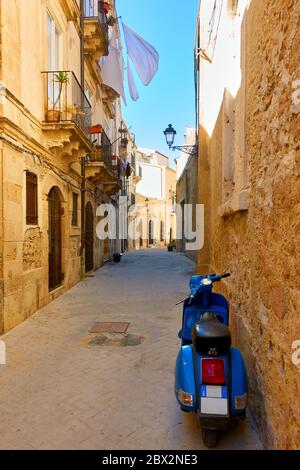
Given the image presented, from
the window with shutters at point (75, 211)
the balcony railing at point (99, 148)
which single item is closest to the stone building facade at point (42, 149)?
the window with shutters at point (75, 211)

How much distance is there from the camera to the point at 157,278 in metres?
11.1

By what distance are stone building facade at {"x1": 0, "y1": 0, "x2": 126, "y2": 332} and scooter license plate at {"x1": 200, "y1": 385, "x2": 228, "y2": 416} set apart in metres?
3.81

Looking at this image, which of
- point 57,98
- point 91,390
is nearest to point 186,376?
point 91,390

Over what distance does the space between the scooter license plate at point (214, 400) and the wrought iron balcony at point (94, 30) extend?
11.5 m

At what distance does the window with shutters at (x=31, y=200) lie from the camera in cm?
627

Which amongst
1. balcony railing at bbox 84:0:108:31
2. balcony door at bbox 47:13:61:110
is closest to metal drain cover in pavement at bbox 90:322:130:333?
balcony door at bbox 47:13:61:110

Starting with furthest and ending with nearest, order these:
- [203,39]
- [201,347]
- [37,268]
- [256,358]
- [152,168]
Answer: [152,168]
[203,39]
[37,268]
[256,358]
[201,347]

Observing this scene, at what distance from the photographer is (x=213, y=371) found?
2.42 metres

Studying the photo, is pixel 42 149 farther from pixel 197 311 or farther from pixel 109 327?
pixel 197 311

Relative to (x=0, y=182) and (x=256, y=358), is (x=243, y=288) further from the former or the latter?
(x=0, y=182)

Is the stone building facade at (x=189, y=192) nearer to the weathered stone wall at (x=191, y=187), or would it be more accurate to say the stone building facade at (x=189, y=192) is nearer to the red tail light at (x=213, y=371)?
the weathered stone wall at (x=191, y=187)

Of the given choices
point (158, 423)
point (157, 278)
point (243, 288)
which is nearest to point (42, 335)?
point (158, 423)

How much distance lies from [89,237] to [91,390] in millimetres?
9475

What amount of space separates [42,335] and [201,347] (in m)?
3.54
